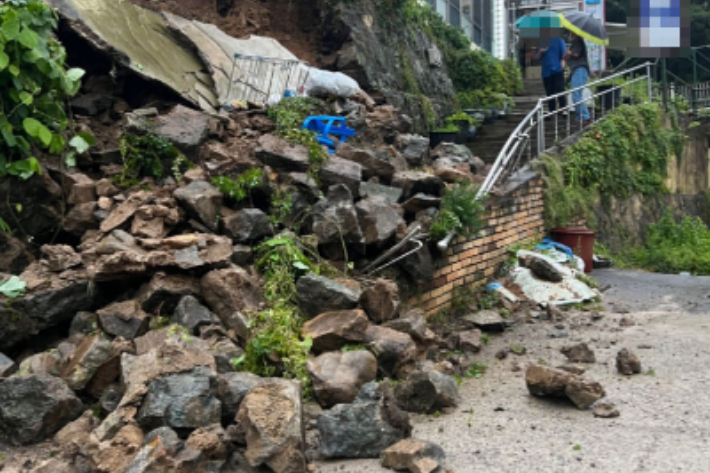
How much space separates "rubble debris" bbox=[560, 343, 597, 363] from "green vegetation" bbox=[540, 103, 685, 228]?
4.04 m

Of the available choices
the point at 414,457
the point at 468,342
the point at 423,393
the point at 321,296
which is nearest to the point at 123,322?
the point at 321,296

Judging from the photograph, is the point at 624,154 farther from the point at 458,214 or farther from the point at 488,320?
the point at 488,320

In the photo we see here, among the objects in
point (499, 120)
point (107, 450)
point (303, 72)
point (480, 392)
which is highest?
point (303, 72)

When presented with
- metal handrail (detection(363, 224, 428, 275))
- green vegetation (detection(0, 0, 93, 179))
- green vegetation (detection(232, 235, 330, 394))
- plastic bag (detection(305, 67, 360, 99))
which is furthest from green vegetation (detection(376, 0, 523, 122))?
green vegetation (detection(232, 235, 330, 394))

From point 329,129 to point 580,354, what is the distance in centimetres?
391

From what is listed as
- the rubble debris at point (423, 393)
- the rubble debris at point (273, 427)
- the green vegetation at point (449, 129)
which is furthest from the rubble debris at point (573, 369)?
the green vegetation at point (449, 129)

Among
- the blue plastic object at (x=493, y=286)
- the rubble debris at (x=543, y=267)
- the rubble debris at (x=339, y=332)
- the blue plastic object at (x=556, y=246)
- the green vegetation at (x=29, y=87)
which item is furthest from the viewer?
the blue plastic object at (x=556, y=246)

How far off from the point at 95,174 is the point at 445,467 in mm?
4201

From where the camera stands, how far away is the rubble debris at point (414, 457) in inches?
148

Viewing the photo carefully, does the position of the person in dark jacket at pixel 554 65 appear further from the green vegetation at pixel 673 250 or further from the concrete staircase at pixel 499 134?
the green vegetation at pixel 673 250

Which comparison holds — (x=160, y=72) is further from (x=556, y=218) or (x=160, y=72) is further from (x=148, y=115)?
(x=556, y=218)

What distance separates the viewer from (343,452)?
3990mm

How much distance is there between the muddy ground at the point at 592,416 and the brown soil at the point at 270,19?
671cm

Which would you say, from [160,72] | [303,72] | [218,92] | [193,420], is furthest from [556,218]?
[193,420]
